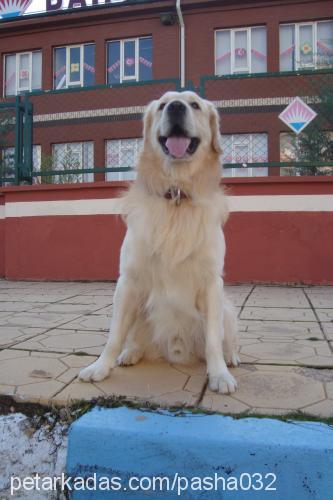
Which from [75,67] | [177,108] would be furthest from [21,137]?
[75,67]

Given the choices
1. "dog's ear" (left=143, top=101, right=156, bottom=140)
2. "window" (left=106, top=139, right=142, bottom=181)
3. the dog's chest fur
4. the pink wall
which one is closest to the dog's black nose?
"dog's ear" (left=143, top=101, right=156, bottom=140)

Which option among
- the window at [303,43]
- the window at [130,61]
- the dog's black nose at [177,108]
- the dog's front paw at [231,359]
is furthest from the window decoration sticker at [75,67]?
the dog's front paw at [231,359]

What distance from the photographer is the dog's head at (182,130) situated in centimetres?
224

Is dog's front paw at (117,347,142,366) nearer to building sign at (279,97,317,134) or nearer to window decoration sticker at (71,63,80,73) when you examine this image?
building sign at (279,97,317,134)

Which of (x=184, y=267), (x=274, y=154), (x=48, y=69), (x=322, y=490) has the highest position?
(x=48, y=69)

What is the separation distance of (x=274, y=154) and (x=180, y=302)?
505 cm

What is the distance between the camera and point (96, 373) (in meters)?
1.89

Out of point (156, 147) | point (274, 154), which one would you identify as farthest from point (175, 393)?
point (274, 154)

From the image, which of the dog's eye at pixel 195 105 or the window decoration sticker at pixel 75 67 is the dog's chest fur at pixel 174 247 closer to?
the dog's eye at pixel 195 105

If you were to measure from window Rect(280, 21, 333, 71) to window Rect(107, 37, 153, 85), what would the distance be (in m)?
3.91

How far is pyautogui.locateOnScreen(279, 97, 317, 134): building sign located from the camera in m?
5.93

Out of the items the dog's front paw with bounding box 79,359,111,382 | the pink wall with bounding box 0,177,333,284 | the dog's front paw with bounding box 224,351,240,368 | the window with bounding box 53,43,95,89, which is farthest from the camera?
the window with bounding box 53,43,95,89

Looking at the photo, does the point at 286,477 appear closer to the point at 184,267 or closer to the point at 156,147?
the point at 184,267

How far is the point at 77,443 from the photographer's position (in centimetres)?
145
